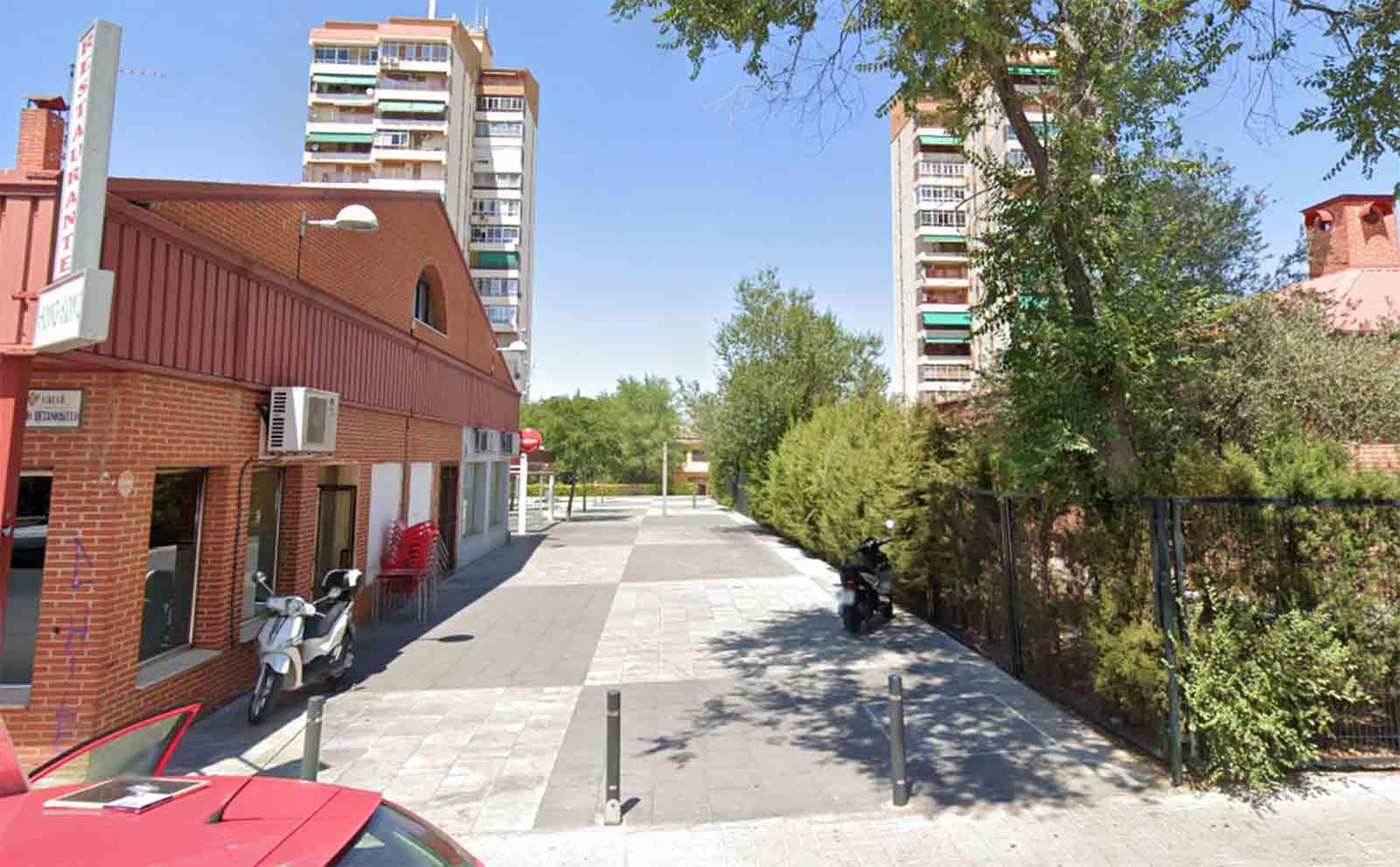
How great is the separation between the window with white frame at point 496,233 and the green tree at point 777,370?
33873 mm

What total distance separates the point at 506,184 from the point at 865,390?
136 ft

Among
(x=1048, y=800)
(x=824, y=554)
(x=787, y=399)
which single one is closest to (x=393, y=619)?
(x=1048, y=800)

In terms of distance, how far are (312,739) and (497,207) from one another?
55.1 m

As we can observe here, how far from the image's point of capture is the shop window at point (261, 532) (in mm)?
7199

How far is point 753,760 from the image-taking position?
5105 millimetres

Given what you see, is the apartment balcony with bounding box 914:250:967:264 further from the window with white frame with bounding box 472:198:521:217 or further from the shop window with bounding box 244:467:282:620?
the shop window with bounding box 244:467:282:620

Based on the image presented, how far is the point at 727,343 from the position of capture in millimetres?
24828

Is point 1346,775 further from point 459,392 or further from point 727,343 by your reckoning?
point 727,343

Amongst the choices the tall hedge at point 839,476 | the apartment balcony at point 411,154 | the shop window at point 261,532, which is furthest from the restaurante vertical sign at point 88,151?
the apartment balcony at point 411,154

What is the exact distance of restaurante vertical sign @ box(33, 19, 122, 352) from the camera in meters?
3.67

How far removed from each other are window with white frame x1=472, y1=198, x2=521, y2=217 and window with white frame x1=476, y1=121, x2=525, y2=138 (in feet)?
Answer: 18.5

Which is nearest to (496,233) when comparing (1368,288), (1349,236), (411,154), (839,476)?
(411,154)

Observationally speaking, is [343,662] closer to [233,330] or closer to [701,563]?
[233,330]

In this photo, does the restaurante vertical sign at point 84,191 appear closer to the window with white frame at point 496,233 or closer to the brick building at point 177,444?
the brick building at point 177,444
